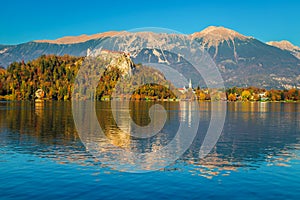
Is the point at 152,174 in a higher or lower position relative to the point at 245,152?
lower

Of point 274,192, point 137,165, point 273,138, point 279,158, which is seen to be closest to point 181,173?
point 137,165

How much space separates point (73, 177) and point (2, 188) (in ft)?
18.6

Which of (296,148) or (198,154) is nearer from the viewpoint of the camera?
(198,154)

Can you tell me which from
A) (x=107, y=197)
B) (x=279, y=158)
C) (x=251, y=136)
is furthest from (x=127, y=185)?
(x=251, y=136)

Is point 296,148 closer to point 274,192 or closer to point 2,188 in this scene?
point 274,192

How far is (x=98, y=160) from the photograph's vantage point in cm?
3659

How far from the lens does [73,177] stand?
1154 inches

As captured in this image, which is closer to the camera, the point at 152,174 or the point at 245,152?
the point at 152,174

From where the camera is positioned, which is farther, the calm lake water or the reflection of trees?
the reflection of trees

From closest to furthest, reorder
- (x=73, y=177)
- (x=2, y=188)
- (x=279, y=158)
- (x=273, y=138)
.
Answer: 1. (x=2, y=188)
2. (x=73, y=177)
3. (x=279, y=158)
4. (x=273, y=138)

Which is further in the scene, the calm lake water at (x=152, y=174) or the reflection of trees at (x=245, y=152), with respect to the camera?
the reflection of trees at (x=245, y=152)

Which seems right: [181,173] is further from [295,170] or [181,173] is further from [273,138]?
[273,138]

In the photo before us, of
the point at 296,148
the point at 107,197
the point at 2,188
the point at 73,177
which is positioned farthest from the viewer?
the point at 296,148

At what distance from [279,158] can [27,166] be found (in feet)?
87.6
